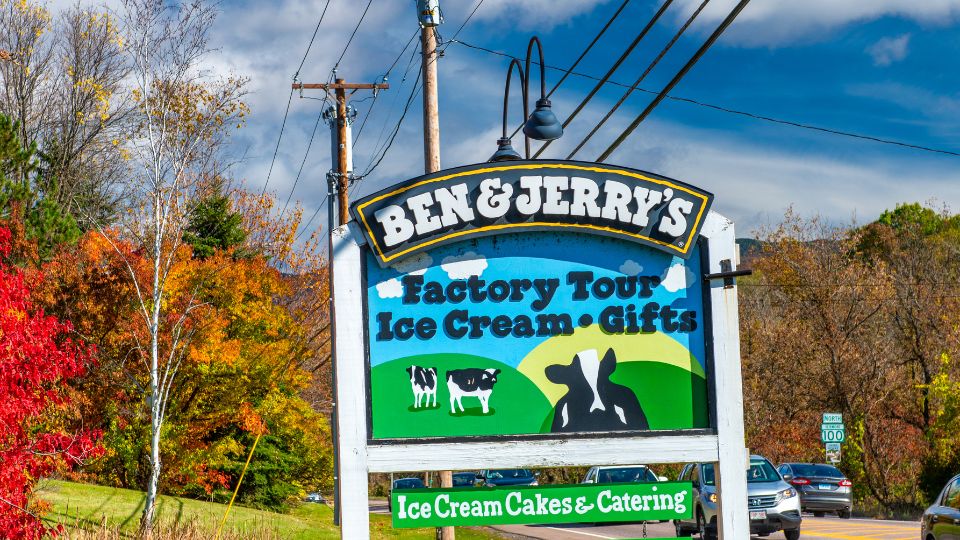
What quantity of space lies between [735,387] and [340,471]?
12.2 feet

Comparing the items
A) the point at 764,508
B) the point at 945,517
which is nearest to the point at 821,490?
the point at 764,508

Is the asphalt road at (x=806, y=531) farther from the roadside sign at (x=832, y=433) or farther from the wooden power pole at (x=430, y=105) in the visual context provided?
the wooden power pole at (x=430, y=105)

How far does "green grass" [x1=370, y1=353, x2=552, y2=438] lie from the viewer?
9930 mm

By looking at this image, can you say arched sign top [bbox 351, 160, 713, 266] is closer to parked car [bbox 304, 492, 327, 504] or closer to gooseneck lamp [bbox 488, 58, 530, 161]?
gooseneck lamp [bbox 488, 58, 530, 161]

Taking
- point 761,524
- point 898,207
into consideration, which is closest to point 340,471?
point 761,524

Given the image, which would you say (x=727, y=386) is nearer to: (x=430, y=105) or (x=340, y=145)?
(x=430, y=105)

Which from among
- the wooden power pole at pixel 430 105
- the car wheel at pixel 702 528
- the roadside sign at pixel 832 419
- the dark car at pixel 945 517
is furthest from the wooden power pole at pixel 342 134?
the roadside sign at pixel 832 419

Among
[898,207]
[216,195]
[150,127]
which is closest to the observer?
[150,127]

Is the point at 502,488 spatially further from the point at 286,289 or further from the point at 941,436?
the point at 941,436

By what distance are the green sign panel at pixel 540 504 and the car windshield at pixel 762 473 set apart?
531 inches

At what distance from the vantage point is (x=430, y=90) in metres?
17.0

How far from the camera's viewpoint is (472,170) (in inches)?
395

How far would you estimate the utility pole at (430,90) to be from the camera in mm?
17016

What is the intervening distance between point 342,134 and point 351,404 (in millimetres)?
17193
